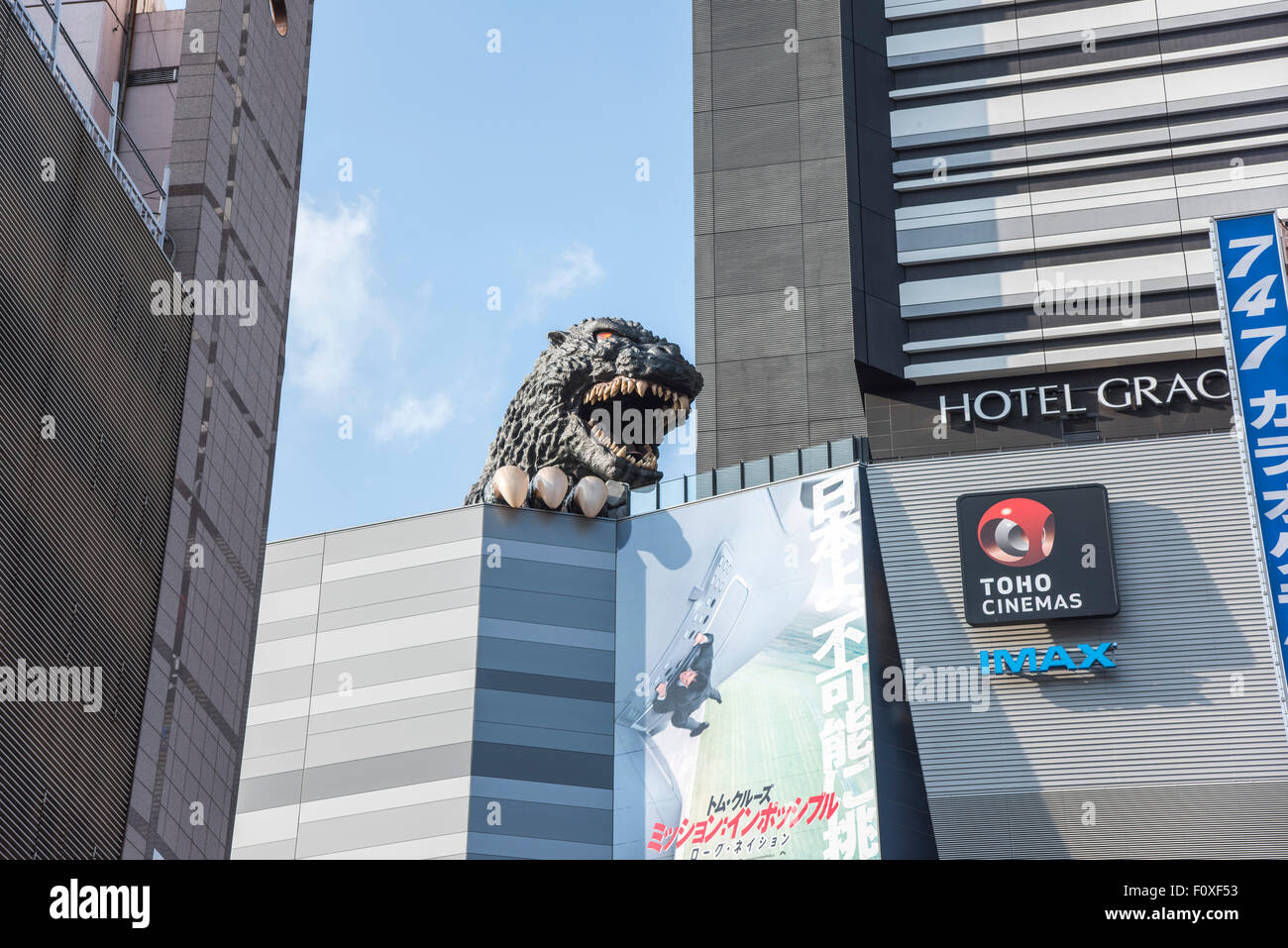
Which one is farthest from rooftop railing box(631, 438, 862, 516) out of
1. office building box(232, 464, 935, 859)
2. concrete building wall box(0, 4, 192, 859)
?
concrete building wall box(0, 4, 192, 859)

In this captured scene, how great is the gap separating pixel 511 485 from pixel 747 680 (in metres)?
10.3

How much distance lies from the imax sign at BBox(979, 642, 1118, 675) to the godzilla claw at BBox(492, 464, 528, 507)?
1603 cm


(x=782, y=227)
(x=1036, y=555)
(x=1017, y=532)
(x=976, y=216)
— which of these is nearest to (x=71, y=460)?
(x=782, y=227)

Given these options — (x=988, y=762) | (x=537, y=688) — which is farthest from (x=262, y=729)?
(x=988, y=762)

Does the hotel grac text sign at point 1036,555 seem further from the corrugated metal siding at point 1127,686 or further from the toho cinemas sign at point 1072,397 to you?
the toho cinemas sign at point 1072,397

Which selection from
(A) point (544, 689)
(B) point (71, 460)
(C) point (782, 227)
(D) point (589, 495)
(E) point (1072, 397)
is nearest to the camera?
(B) point (71, 460)

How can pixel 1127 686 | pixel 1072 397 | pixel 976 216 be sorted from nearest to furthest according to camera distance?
1. pixel 1127 686
2. pixel 1072 397
3. pixel 976 216

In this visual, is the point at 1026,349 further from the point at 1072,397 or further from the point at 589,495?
the point at 589,495

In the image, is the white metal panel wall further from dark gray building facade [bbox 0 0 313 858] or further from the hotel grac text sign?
dark gray building facade [bbox 0 0 313 858]

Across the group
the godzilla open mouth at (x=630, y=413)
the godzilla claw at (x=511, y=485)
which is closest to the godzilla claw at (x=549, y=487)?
the godzilla claw at (x=511, y=485)

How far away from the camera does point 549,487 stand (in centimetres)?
5662

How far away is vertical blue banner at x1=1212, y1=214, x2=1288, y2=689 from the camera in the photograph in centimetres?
3700

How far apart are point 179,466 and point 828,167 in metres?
27.6

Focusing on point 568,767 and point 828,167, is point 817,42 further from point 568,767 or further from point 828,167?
point 568,767
